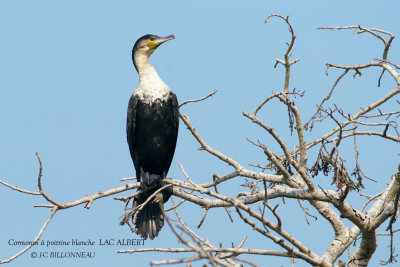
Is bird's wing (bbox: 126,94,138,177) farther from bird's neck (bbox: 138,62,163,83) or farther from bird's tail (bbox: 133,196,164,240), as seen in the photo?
bird's tail (bbox: 133,196,164,240)

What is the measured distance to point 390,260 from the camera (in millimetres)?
3818

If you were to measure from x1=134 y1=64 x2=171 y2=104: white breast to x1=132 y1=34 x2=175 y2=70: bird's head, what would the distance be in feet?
1.02

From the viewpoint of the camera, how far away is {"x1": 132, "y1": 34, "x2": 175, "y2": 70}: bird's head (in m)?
5.51

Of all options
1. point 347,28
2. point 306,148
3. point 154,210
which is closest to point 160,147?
point 154,210

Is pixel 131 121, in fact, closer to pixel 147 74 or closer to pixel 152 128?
pixel 152 128

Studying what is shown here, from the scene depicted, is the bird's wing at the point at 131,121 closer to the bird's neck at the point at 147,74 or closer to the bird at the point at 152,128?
the bird at the point at 152,128

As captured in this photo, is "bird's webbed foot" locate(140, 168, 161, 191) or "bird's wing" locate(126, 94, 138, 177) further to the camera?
"bird's wing" locate(126, 94, 138, 177)

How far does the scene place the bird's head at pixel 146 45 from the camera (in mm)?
5508

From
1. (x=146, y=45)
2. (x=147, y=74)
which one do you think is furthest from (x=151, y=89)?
(x=146, y=45)

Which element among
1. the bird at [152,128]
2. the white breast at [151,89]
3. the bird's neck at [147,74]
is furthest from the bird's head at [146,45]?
the bird at [152,128]

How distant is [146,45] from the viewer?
556 cm

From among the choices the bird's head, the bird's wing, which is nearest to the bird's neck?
the bird's head

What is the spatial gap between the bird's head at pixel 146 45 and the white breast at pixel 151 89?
31cm

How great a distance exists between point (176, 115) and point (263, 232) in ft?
7.51
